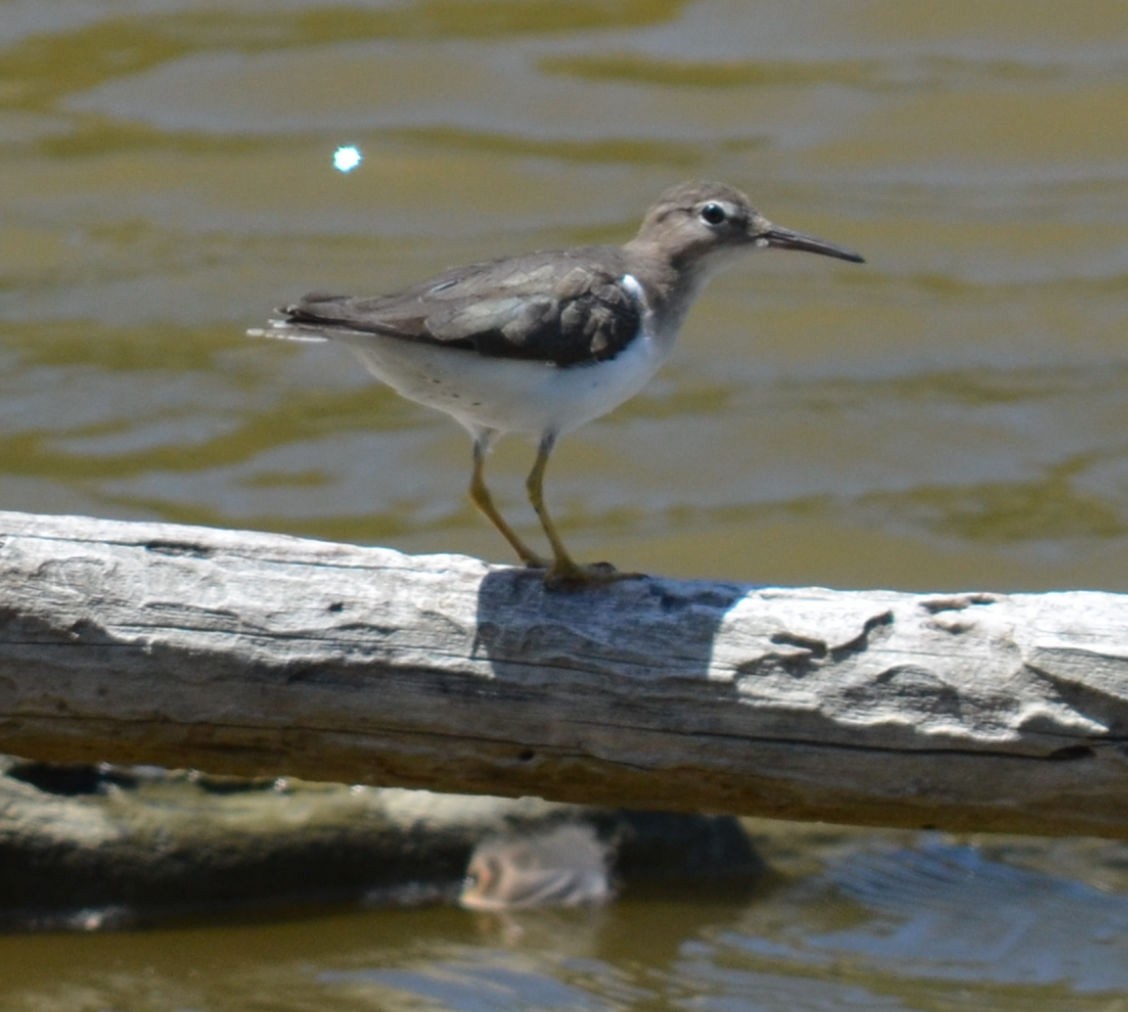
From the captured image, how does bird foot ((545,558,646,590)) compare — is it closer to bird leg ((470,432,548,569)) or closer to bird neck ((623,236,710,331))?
bird leg ((470,432,548,569))

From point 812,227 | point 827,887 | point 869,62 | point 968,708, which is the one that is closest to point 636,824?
point 827,887

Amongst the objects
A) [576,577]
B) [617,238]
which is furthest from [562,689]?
[617,238]

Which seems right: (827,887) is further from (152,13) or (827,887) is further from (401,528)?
(152,13)

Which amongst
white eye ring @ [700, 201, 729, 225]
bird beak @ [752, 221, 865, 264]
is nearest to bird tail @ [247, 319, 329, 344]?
white eye ring @ [700, 201, 729, 225]

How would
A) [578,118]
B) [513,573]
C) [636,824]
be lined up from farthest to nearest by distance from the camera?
[578,118] < [636,824] < [513,573]

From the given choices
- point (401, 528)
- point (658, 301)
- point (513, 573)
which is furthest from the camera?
point (401, 528)

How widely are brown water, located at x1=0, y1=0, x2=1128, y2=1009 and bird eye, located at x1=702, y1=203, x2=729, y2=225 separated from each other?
2373mm

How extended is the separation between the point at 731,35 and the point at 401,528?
6098 millimetres

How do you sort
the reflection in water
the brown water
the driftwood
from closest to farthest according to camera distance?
the driftwood
the reflection in water
the brown water

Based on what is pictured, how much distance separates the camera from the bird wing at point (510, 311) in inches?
195

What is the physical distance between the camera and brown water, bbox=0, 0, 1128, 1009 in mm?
10242

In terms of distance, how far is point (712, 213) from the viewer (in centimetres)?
592

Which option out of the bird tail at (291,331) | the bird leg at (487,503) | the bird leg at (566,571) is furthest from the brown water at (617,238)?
the bird tail at (291,331)

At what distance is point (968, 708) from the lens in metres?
4.38
